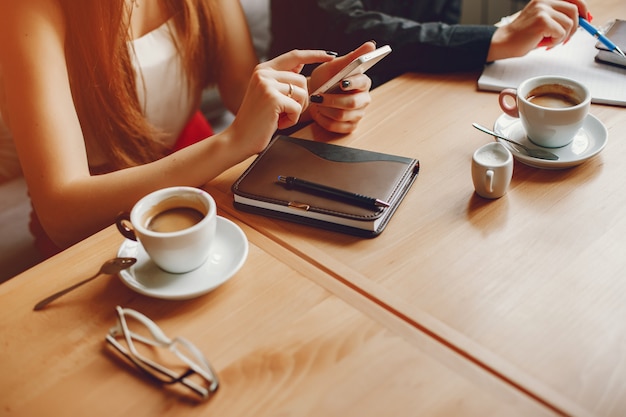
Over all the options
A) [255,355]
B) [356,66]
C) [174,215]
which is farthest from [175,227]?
[356,66]

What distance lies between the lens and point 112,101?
1.20 meters

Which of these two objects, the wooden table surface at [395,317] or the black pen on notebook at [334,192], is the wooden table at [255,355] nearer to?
the wooden table surface at [395,317]

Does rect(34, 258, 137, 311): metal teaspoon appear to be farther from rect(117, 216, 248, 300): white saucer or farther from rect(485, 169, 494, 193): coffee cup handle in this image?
rect(485, 169, 494, 193): coffee cup handle

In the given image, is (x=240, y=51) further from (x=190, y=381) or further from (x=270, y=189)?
(x=190, y=381)

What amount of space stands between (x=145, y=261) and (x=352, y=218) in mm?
293

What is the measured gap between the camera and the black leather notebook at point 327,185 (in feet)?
2.77

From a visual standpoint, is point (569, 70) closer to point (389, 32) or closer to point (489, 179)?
point (389, 32)

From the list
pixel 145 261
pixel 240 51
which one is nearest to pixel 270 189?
pixel 145 261

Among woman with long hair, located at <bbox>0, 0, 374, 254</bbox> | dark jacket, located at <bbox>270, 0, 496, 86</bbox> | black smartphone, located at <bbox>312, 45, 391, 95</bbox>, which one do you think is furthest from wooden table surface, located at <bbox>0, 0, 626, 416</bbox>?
dark jacket, located at <bbox>270, 0, 496, 86</bbox>

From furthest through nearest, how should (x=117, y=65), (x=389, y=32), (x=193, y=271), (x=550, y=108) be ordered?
1. (x=389, y=32)
2. (x=117, y=65)
3. (x=550, y=108)
4. (x=193, y=271)

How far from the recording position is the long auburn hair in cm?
107

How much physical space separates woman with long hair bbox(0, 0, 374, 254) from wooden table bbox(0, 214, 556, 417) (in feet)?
0.65

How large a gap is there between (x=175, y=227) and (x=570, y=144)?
66cm

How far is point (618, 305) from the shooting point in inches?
28.0
